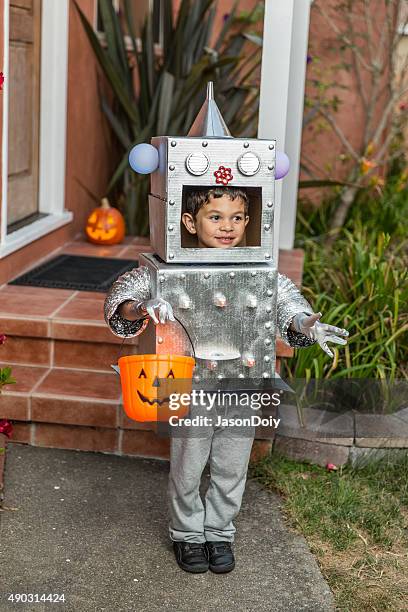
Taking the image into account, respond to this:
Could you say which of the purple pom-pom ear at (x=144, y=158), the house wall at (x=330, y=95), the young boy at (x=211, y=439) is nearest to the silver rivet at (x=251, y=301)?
the young boy at (x=211, y=439)

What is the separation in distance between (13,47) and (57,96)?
0.60m

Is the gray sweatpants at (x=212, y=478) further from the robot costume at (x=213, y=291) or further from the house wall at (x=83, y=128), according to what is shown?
the house wall at (x=83, y=128)

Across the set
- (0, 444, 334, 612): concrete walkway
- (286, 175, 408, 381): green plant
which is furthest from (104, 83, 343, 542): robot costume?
(286, 175, 408, 381): green plant

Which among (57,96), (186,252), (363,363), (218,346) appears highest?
(57,96)

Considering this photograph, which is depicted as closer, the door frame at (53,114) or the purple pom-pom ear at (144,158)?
the purple pom-pom ear at (144,158)

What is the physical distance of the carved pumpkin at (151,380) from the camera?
2.64 meters

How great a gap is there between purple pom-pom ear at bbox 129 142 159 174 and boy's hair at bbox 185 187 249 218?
0.54ft

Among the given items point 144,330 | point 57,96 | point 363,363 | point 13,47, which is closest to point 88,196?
point 57,96

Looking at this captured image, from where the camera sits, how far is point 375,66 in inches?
279

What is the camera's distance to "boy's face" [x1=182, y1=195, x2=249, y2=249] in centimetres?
285

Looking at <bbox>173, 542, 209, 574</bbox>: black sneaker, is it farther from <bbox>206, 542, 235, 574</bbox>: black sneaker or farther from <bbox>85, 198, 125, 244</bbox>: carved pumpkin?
<bbox>85, 198, 125, 244</bbox>: carved pumpkin

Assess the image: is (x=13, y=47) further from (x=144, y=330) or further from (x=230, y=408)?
(x=230, y=408)

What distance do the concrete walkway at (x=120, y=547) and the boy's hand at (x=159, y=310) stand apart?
3.15ft

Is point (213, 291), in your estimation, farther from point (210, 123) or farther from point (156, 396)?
point (210, 123)
